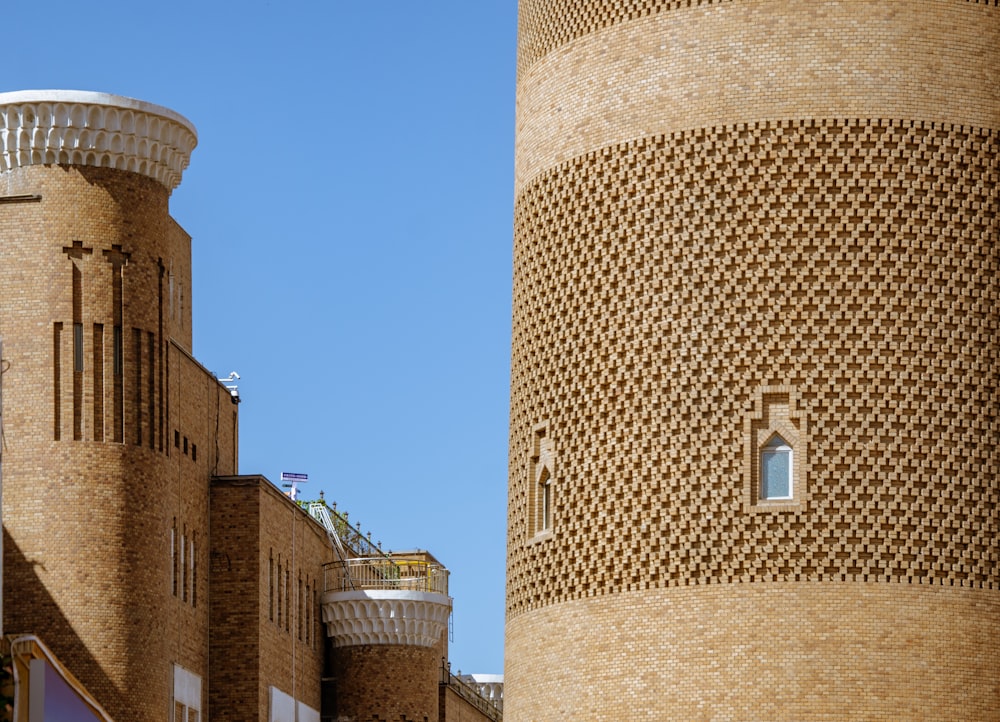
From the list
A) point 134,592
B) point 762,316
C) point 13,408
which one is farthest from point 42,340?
point 762,316

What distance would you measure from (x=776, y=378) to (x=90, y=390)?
18208mm

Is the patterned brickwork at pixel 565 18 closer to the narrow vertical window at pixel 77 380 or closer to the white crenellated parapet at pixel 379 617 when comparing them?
the narrow vertical window at pixel 77 380

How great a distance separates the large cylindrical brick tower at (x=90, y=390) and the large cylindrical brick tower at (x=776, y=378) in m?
14.1

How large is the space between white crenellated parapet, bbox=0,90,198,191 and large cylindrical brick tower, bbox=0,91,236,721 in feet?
0.08

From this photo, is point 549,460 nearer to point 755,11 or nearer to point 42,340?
point 755,11

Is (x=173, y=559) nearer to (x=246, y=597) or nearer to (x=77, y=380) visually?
(x=246, y=597)

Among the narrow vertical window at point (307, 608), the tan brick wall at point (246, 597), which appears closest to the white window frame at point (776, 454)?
the tan brick wall at point (246, 597)

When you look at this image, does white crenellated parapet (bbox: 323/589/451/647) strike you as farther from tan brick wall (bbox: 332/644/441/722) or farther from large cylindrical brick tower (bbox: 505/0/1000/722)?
large cylindrical brick tower (bbox: 505/0/1000/722)

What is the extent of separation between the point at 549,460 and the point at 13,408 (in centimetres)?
1569

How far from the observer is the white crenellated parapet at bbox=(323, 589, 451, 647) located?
56.2 metres

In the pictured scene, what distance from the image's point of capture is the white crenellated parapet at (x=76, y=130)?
44281 millimetres

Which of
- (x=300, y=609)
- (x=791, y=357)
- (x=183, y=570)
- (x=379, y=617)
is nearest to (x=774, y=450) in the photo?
(x=791, y=357)

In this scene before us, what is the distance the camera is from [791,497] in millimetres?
29016

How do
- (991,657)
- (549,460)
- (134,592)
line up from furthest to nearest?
(134,592) < (549,460) < (991,657)
